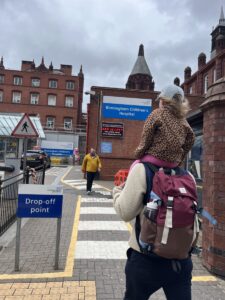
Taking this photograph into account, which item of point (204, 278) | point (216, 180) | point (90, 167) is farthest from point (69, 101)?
point (204, 278)

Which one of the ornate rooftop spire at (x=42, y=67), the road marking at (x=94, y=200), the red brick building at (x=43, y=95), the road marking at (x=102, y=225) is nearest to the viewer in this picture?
the road marking at (x=102, y=225)

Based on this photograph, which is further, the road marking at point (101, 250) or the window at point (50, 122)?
the window at point (50, 122)

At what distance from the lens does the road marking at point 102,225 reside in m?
6.71

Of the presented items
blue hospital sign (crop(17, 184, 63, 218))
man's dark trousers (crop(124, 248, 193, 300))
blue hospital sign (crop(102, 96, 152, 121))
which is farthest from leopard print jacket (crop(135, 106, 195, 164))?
blue hospital sign (crop(102, 96, 152, 121))

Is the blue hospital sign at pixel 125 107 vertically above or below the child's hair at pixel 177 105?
above

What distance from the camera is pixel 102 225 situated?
6.99 meters

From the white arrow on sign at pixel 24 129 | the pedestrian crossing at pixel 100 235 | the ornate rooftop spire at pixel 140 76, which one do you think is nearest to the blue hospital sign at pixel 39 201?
the pedestrian crossing at pixel 100 235

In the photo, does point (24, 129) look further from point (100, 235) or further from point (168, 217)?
point (168, 217)

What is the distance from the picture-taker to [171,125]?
2.05 metres

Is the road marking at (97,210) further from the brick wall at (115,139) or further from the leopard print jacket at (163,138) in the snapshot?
the brick wall at (115,139)

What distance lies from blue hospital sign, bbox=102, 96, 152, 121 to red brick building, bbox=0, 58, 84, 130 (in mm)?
35752

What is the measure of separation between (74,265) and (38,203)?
3.56 feet

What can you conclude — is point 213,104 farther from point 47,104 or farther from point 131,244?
point 47,104

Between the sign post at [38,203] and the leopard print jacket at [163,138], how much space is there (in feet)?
8.63
